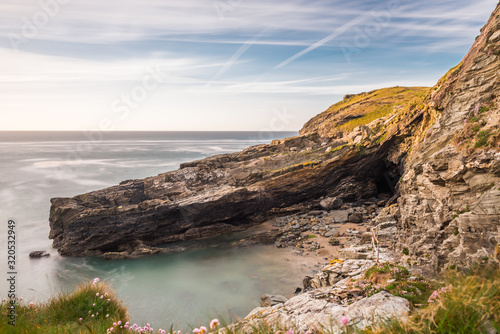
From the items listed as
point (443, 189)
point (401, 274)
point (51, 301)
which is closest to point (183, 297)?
point (51, 301)

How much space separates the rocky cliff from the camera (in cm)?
1084

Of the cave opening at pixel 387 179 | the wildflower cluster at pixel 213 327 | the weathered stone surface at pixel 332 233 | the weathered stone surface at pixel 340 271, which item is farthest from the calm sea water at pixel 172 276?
the cave opening at pixel 387 179

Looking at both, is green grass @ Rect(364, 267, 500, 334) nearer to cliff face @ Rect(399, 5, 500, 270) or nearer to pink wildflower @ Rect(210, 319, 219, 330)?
pink wildflower @ Rect(210, 319, 219, 330)

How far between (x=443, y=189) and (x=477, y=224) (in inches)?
112

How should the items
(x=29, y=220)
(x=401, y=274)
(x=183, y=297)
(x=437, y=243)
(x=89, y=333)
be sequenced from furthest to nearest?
(x=29, y=220)
(x=183, y=297)
(x=437, y=243)
(x=401, y=274)
(x=89, y=333)

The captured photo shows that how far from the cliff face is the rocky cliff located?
0.14ft

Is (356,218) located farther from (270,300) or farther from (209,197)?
(270,300)

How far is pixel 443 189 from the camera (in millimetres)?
12234

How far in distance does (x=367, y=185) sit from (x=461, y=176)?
76.0 feet

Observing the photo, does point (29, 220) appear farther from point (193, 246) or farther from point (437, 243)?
point (437, 243)

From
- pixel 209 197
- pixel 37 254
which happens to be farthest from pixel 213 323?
pixel 37 254

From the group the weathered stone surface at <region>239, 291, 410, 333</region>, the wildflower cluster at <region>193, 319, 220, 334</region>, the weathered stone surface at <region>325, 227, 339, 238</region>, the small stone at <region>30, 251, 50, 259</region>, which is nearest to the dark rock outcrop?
the small stone at <region>30, 251, 50, 259</region>

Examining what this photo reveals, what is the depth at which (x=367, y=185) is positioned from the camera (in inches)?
1325

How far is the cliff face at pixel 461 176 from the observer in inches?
383
